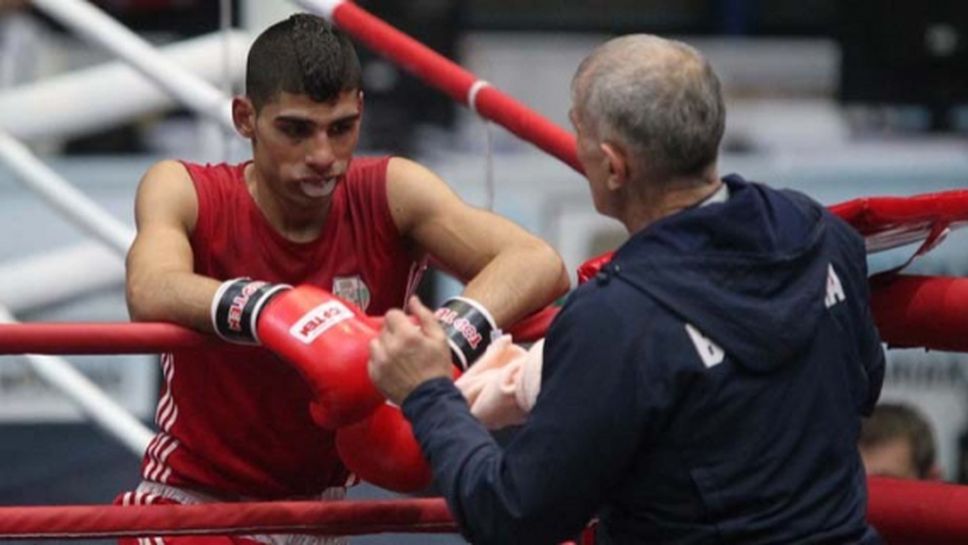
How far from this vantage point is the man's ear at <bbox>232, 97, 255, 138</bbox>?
3.19 meters

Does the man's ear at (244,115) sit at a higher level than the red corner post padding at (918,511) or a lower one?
higher

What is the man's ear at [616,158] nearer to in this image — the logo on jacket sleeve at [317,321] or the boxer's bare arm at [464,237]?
the logo on jacket sleeve at [317,321]

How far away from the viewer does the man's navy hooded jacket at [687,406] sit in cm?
248

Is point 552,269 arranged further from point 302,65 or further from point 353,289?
point 302,65

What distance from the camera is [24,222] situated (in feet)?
21.4

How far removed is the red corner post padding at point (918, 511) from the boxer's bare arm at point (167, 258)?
97cm

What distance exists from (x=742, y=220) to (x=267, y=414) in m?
0.90

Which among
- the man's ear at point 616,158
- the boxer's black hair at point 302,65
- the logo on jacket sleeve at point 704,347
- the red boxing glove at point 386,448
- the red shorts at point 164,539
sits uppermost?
the man's ear at point 616,158

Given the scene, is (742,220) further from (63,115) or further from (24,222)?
(24,222)

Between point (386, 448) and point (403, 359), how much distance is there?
0.62 ft

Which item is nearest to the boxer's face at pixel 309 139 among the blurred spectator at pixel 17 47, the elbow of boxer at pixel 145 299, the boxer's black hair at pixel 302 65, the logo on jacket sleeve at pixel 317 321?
the boxer's black hair at pixel 302 65

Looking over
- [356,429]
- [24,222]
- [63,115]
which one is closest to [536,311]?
[356,429]

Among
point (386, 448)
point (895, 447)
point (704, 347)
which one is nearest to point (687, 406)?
point (704, 347)

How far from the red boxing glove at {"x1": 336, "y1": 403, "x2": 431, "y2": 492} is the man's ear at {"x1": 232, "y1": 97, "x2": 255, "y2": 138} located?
596mm
